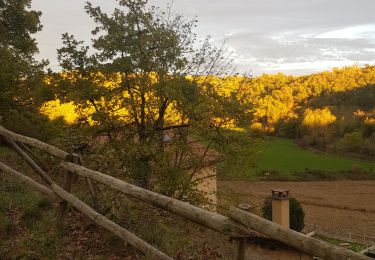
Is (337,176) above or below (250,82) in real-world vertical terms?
below

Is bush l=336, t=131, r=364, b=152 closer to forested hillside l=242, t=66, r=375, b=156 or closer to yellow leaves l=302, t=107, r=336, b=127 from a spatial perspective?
forested hillside l=242, t=66, r=375, b=156

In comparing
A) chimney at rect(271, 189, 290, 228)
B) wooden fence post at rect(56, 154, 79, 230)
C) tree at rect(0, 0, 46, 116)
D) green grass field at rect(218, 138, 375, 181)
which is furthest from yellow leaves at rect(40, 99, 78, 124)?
green grass field at rect(218, 138, 375, 181)

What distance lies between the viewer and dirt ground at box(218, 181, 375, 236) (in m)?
32.8

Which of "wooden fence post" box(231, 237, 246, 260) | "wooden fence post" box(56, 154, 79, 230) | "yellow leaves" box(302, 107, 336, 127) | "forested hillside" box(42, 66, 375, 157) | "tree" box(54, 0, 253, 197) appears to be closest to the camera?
"wooden fence post" box(231, 237, 246, 260)

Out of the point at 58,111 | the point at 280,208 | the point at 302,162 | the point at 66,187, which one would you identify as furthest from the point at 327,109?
the point at 66,187

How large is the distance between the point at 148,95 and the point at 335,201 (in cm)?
3537

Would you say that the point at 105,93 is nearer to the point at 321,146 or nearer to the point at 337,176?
the point at 337,176

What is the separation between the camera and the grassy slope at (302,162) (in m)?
61.7

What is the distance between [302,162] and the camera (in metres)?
66.1

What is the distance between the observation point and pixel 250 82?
564 inches

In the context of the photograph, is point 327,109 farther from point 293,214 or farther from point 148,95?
point 148,95

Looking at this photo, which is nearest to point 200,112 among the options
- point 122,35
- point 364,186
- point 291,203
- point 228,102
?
point 228,102

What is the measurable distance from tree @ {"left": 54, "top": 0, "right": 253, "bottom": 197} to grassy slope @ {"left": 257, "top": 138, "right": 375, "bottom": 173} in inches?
1713

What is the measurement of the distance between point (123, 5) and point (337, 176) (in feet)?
170
